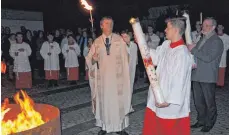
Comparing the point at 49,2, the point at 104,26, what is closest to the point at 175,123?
the point at 104,26

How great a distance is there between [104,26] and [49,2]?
12958 mm

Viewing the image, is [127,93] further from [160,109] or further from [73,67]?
[73,67]

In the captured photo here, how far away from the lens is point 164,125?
3949 millimetres

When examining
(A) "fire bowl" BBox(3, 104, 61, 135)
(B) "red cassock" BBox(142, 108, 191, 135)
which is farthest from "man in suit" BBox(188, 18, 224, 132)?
(A) "fire bowl" BBox(3, 104, 61, 135)

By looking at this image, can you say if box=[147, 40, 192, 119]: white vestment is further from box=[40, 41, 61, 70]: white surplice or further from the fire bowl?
box=[40, 41, 61, 70]: white surplice

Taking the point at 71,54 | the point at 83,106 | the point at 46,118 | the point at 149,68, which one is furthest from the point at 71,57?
the point at 149,68

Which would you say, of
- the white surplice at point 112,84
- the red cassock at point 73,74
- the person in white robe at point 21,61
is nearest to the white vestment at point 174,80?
the white surplice at point 112,84

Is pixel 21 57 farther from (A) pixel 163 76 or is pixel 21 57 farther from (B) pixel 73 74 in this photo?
(A) pixel 163 76

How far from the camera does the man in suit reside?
18.4 ft

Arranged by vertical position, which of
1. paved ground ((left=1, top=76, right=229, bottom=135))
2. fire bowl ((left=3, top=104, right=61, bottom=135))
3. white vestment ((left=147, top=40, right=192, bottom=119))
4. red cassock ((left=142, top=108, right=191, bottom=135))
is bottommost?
paved ground ((left=1, top=76, right=229, bottom=135))

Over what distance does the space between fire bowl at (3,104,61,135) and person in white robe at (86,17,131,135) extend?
1715 mm

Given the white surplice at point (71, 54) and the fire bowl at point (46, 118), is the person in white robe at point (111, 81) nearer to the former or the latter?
the fire bowl at point (46, 118)

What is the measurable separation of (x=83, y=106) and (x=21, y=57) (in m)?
3.57

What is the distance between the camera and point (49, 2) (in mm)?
17609
